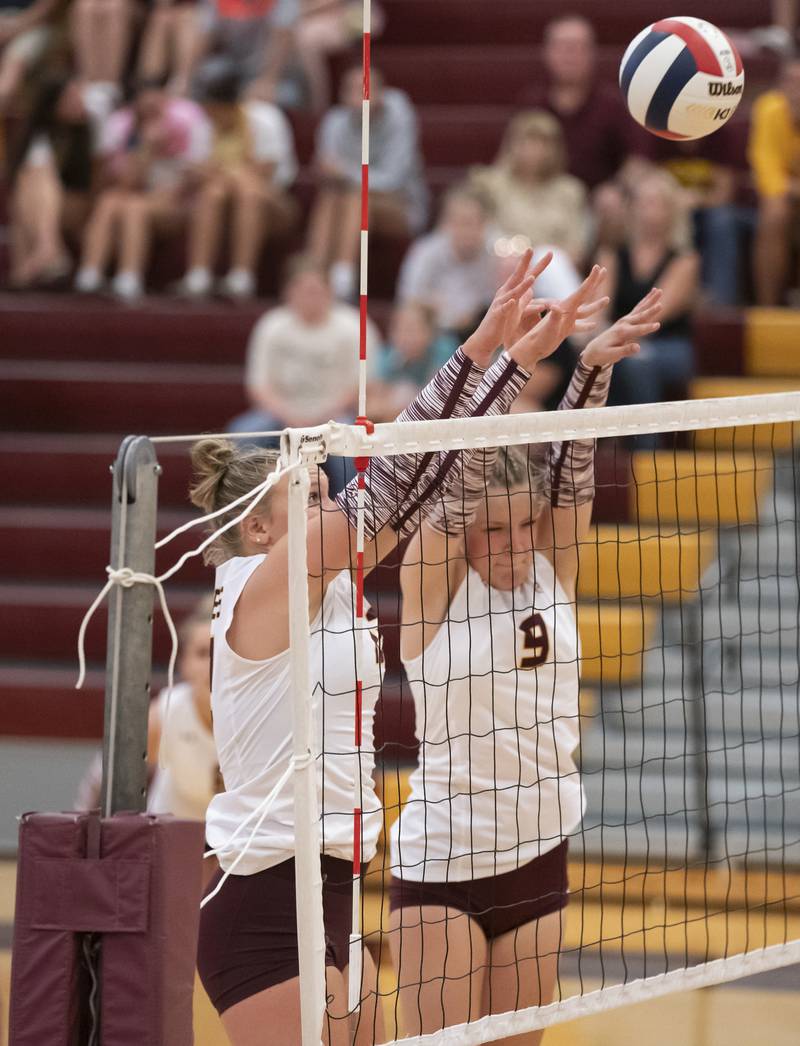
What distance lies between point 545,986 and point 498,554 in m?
0.94

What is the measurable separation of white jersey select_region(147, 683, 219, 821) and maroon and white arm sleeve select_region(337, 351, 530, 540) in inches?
96.4

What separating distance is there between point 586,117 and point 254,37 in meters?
2.46

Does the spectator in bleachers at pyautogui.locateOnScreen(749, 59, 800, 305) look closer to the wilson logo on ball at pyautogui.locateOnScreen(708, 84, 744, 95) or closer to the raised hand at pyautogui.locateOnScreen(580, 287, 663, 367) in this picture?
the wilson logo on ball at pyautogui.locateOnScreen(708, 84, 744, 95)

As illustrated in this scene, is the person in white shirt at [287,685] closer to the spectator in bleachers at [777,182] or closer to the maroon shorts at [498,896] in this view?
the maroon shorts at [498,896]

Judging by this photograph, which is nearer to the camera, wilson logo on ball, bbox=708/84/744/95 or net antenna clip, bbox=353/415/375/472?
net antenna clip, bbox=353/415/375/472

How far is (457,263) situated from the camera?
889 cm

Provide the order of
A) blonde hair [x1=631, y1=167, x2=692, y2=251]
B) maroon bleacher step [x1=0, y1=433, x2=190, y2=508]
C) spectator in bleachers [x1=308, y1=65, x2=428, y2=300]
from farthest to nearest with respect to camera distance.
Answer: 1. spectator in bleachers [x1=308, y1=65, x2=428, y2=300]
2. maroon bleacher step [x1=0, y1=433, x2=190, y2=508]
3. blonde hair [x1=631, y1=167, x2=692, y2=251]

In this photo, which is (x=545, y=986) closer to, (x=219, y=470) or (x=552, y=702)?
(x=552, y=702)

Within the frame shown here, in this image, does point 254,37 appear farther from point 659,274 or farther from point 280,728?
point 280,728

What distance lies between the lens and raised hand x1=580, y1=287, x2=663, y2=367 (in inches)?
137

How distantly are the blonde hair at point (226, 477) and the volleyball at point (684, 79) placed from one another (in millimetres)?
1531

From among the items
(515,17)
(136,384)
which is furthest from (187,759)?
(515,17)

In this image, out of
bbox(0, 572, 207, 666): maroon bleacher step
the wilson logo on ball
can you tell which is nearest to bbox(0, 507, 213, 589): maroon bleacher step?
bbox(0, 572, 207, 666): maroon bleacher step

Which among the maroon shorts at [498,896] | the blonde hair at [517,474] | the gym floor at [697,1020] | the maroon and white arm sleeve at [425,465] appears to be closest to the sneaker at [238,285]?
the gym floor at [697,1020]
